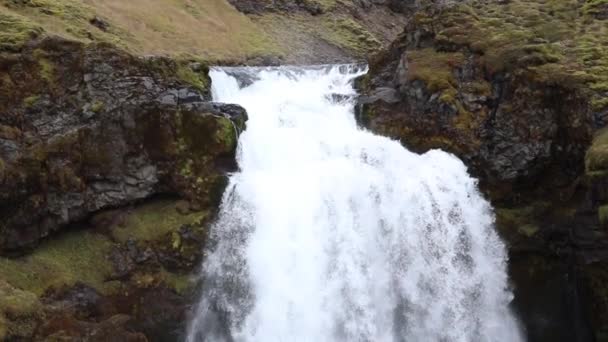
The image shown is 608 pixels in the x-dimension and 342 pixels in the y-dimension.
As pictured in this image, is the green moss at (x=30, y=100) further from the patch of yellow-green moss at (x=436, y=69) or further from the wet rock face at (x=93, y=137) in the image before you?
the patch of yellow-green moss at (x=436, y=69)

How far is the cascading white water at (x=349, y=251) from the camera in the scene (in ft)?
52.6

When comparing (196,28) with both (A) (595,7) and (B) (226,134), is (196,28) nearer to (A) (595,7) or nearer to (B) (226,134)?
(B) (226,134)

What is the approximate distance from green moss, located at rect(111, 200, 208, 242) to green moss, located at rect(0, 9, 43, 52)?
6.21 m

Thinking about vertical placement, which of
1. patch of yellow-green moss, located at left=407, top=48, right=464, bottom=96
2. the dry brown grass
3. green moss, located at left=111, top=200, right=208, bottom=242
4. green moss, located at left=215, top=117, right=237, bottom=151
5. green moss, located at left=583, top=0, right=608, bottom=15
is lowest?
green moss, located at left=111, top=200, right=208, bottom=242

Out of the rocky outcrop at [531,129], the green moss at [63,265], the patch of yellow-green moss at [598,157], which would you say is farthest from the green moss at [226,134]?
the patch of yellow-green moss at [598,157]

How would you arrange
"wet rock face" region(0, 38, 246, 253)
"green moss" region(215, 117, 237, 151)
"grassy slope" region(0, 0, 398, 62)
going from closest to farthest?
"wet rock face" region(0, 38, 246, 253) < "green moss" region(215, 117, 237, 151) < "grassy slope" region(0, 0, 398, 62)

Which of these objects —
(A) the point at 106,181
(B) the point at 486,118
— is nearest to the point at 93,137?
(A) the point at 106,181

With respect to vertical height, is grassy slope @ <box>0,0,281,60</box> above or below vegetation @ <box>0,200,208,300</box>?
above

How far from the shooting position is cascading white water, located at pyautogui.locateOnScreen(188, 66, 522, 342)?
631 inches

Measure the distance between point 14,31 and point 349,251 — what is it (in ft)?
41.2

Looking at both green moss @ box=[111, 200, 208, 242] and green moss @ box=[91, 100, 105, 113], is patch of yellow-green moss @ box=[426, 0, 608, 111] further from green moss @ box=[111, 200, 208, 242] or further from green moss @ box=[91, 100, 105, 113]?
green moss @ box=[91, 100, 105, 113]

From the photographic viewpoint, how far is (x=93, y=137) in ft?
56.4

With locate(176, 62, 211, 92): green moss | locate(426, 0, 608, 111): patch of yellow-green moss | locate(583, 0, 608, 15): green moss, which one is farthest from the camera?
locate(583, 0, 608, 15): green moss

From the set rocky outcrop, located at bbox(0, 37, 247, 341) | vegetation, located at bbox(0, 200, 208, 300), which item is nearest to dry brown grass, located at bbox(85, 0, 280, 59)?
rocky outcrop, located at bbox(0, 37, 247, 341)
